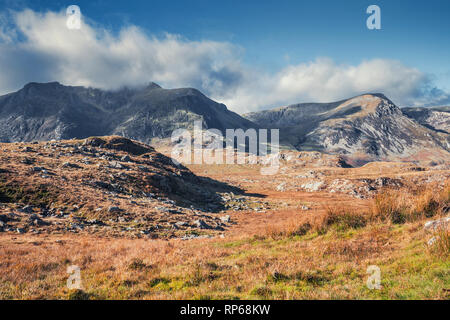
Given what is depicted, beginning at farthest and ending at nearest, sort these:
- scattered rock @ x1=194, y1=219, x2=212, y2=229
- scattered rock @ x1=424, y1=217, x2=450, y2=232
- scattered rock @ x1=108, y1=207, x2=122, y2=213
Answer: scattered rock @ x1=194, y1=219, x2=212, y2=229 → scattered rock @ x1=108, y1=207, x2=122, y2=213 → scattered rock @ x1=424, y1=217, x2=450, y2=232

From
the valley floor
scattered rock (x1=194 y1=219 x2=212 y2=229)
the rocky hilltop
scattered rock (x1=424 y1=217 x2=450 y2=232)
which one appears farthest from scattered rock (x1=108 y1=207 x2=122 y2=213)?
scattered rock (x1=424 y1=217 x2=450 y2=232)

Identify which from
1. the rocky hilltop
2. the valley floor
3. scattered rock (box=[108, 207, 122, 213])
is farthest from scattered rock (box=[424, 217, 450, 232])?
scattered rock (box=[108, 207, 122, 213])

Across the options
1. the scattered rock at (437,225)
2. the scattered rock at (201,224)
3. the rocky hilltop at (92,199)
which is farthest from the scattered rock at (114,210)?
the scattered rock at (437,225)

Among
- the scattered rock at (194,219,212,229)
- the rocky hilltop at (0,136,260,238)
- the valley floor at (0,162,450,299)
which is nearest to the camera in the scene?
the valley floor at (0,162,450,299)

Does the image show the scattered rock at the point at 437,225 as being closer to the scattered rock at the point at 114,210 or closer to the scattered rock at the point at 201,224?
the scattered rock at the point at 201,224

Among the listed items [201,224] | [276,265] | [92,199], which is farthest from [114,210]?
[276,265]

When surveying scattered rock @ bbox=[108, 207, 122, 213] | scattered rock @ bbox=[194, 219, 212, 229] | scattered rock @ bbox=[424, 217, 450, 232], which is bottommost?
scattered rock @ bbox=[194, 219, 212, 229]

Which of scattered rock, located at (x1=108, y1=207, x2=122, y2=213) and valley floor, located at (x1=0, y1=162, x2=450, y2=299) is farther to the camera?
scattered rock, located at (x1=108, y1=207, x2=122, y2=213)

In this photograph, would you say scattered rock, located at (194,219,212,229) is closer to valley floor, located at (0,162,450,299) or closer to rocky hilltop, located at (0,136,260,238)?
rocky hilltop, located at (0,136,260,238)

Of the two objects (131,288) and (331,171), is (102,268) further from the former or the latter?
(331,171)

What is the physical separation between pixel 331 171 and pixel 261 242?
84202 millimetres

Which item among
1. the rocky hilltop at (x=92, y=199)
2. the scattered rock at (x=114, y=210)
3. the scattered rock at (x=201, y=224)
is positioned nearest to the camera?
the rocky hilltop at (x=92, y=199)

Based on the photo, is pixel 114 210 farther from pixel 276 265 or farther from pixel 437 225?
pixel 437 225

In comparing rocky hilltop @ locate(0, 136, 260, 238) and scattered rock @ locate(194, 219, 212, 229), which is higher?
rocky hilltop @ locate(0, 136, 260, 238)
